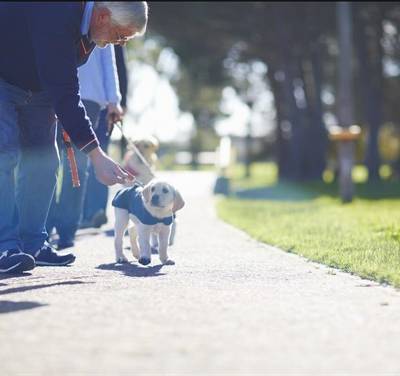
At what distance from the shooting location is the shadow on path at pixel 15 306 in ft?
15.6

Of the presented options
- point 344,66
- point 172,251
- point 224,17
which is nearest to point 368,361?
point 172,251

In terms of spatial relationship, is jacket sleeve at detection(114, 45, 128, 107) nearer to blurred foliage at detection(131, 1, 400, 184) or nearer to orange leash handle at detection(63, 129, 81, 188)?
orange leash handle at detection(63, 129, 81, 188)

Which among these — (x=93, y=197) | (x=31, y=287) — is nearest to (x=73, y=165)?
Answer: (x=31, y=287)

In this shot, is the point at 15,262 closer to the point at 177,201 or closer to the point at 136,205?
the point at 136,205

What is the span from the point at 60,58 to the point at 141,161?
3838mm

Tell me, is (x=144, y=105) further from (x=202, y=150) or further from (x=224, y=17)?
(x=224, y=17)

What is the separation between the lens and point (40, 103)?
6.51 metres

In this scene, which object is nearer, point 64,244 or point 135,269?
point 135,269

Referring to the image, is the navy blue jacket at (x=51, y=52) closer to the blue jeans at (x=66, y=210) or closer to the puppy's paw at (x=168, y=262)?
the puppy's paw at (x=168, y=262)

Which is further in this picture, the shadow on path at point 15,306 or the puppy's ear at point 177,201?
the puppy's ear at point 177,201

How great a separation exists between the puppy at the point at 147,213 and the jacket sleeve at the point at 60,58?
1154mm

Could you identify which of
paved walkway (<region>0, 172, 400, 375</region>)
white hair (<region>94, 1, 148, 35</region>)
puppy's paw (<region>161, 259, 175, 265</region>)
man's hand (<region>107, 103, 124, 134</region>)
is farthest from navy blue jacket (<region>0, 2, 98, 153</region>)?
man's hand (<region>107, 103, 124, 134</region>)

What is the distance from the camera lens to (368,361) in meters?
3.76

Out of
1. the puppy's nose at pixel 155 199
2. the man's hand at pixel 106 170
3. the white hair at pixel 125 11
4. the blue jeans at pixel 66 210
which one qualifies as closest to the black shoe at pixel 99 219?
the blue jeans at pixel 66 210
